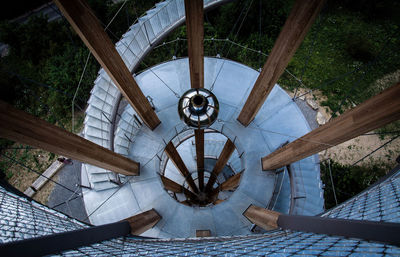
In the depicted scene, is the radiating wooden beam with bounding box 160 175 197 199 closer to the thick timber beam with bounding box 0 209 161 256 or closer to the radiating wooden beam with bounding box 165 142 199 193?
the radiating wooden beam with bounding box 165 142 199 193

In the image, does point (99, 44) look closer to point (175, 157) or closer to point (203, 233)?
point (175, 157)

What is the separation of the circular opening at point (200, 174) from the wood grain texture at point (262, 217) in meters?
3.70

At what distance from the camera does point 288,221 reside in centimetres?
606

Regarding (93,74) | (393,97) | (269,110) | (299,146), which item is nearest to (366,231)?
(393,97)

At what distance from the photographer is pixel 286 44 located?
677cm

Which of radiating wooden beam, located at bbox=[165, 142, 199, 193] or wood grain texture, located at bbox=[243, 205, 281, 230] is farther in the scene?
radiating wooden beam, located at bbox=[165, 142, 199, 193]

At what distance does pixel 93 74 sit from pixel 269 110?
42.8 ft

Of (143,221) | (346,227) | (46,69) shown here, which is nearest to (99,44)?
(143,221)

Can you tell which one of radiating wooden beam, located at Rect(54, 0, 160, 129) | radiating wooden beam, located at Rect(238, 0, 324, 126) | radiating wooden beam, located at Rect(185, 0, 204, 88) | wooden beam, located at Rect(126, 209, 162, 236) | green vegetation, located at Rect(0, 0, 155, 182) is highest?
green vegetation, located at Rect(0, 0, 155, 182)

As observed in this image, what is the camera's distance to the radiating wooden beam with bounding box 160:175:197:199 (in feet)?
38.2

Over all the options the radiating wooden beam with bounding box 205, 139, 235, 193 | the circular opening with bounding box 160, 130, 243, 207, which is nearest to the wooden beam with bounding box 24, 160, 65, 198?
the circular opening with bounding box 160, 130, 243, 207

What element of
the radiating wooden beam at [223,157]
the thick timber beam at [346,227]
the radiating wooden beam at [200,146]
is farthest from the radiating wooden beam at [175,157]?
the thick timber beam at [346,227]

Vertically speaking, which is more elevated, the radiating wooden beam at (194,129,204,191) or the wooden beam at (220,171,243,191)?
the radiating wooden beam at (194,129,204,191)

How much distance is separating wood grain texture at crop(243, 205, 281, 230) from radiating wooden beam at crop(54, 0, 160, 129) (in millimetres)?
5455
